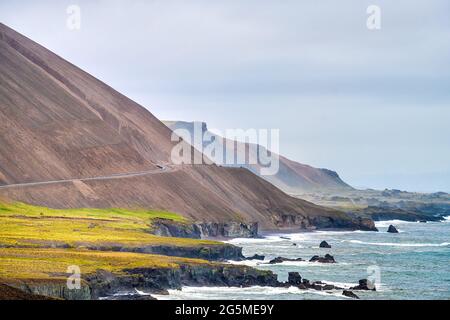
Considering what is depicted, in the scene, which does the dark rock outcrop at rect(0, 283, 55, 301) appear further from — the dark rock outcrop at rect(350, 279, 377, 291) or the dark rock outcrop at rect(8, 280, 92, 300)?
the dark rock outcrop at rect(350, 279, 377, 291)

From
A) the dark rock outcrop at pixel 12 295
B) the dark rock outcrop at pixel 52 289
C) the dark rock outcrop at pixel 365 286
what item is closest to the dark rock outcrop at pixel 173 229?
the dark rock outcrop at pixel 365 286

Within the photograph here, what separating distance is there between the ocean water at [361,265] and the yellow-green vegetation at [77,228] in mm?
12829

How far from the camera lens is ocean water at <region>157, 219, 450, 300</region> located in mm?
82375

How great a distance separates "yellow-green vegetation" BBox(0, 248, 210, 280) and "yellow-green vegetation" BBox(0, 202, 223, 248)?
531 centimetres

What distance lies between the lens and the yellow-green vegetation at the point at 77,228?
325ft

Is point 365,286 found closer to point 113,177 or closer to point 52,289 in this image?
point 52,289

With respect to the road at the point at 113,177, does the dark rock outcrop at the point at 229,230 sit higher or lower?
lower

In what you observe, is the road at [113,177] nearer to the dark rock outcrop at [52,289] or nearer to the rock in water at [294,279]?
the rock in water at [294,279]

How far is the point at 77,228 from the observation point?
383 feet

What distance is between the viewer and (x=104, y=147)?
188 m

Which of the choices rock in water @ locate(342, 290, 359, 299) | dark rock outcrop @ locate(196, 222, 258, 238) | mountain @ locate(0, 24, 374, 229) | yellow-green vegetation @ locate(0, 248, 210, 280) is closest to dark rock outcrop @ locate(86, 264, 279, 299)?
yellow-green vegetation @ locate(0, 248, 210, 280)
